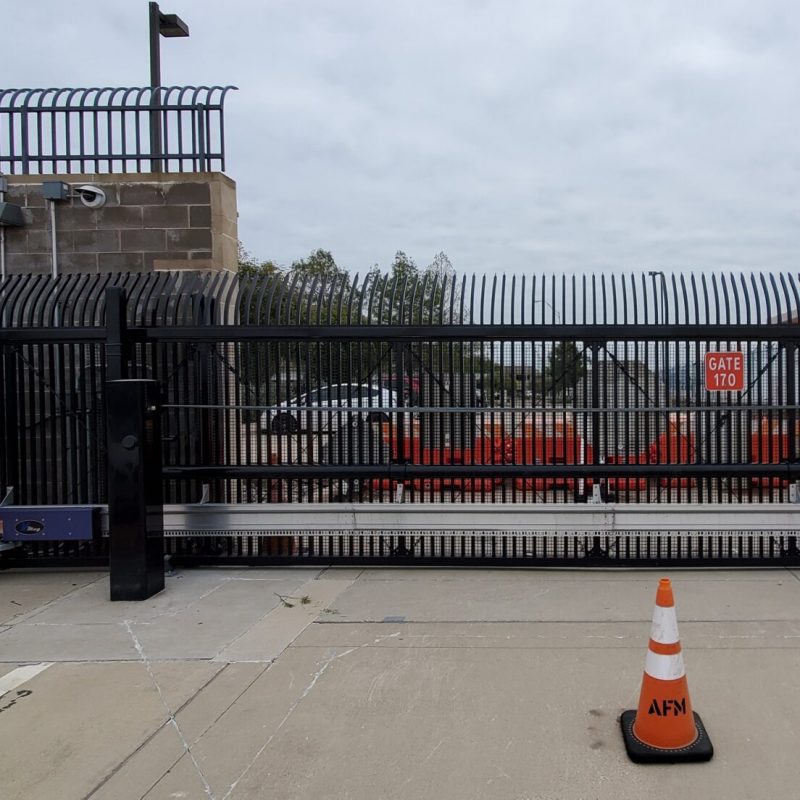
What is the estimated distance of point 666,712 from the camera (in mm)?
Result: 3486

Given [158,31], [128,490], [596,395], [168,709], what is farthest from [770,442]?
[158,31]

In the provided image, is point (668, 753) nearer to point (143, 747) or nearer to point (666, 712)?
point (666, 712)

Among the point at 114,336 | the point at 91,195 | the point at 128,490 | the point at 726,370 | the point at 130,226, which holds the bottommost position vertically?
the point at 128,490

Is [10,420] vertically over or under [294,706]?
A: over

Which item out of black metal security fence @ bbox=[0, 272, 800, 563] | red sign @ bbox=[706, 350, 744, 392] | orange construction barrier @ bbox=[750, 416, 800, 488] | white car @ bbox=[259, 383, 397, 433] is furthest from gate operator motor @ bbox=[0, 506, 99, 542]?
orange construction barrier @ bbox=[750, 416, 800, 488]

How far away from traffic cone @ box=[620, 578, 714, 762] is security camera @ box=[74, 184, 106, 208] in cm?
733

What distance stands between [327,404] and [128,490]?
6.41ft

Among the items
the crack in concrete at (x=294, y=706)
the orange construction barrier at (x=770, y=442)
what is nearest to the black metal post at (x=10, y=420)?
the crack in concrete at (x=294, y=706)

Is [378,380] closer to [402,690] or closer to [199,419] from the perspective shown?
[199,419]

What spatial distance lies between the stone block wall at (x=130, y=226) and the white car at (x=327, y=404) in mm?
2261

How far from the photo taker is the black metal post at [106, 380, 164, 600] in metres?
6.00

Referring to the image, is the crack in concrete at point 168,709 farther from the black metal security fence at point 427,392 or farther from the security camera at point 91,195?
the security camera at point 91,195

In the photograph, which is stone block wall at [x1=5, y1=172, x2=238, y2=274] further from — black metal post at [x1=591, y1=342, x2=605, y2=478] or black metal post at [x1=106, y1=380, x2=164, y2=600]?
black metal post at [x1=591, y1=342, x2=605, y2=478]

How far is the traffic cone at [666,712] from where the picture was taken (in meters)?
3.44
